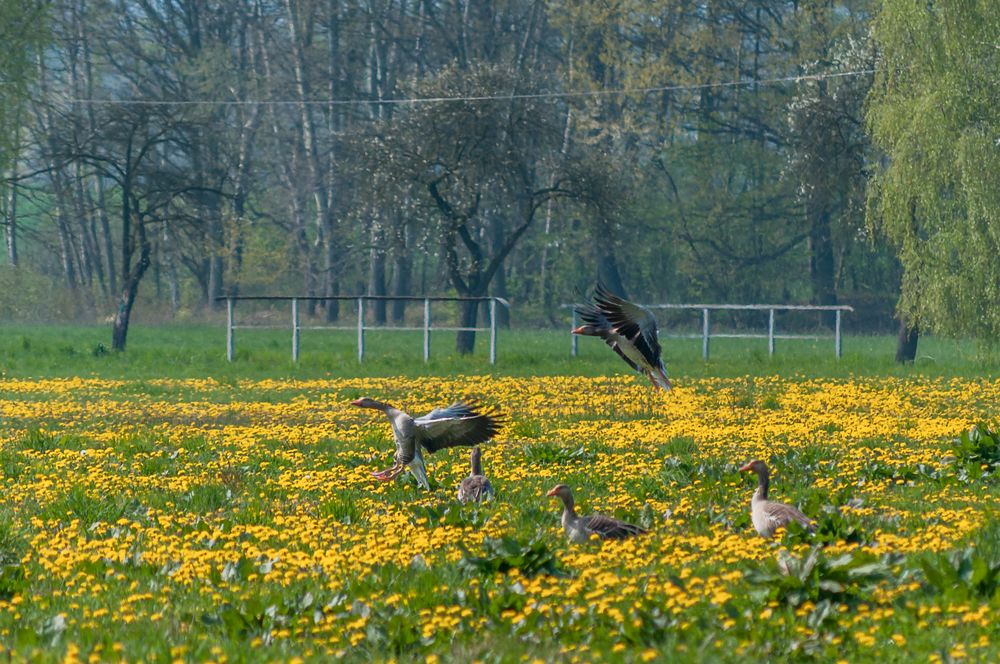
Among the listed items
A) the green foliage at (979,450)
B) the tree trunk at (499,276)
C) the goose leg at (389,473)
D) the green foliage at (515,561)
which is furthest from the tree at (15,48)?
the green foliage at (515,561)

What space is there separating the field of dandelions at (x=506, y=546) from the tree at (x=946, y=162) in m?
11.9

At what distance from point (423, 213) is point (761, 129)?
25.6 metres

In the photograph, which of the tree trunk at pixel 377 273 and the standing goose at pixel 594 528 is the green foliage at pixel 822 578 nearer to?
the standing goose at pixel 594 528

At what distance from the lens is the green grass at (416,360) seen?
33.5m

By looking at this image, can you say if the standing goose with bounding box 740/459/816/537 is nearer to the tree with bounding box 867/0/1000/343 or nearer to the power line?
the tree with bounding box 867/0/1000/343

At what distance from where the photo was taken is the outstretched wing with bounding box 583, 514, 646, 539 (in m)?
10.8

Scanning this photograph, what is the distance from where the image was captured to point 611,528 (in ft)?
35.6

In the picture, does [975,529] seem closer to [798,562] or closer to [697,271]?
[798,562]

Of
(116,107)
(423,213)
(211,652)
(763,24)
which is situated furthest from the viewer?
(763,24)

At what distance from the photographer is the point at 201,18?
71.9m

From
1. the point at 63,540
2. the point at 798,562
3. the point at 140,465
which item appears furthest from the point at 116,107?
the point at 798,562

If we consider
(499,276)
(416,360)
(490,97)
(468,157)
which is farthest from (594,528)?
(499,276)

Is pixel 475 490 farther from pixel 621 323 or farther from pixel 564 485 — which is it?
pixel 621 323

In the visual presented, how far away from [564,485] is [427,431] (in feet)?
9.38
